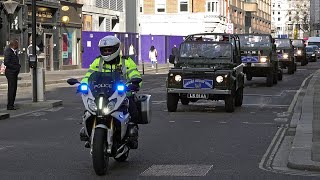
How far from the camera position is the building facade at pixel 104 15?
146ft

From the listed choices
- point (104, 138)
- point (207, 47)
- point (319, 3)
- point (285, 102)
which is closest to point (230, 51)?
point (207, 47)

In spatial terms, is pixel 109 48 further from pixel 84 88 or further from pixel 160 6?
pixel 160 6

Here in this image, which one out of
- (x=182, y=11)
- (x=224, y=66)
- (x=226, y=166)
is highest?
(x=182, y=11)

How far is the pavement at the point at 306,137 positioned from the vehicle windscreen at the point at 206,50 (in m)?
2.41

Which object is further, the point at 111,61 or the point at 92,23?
the point at 92,23

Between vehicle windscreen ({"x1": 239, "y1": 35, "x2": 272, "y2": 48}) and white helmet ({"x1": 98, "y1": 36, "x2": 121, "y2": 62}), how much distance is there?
18.6 metres

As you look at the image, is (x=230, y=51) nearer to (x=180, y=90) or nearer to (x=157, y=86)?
(x=180, y=90)

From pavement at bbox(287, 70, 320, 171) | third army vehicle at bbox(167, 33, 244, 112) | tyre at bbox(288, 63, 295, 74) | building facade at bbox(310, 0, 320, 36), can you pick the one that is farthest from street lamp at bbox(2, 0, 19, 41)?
building facade at bbox(310, 0, 320, 36)

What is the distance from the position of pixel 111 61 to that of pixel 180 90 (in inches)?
302

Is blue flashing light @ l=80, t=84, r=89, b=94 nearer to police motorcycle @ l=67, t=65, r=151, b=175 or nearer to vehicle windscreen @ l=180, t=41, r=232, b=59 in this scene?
police motorcycle @ l=67, t=65, r=151, b=175

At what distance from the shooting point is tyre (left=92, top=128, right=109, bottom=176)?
7.73 m

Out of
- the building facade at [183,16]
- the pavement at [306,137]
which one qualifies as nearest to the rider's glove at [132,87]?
the pavement at [306,137]

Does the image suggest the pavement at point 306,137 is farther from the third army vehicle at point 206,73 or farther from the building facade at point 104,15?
the building facade at point 104,15

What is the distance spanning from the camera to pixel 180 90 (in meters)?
16.1
